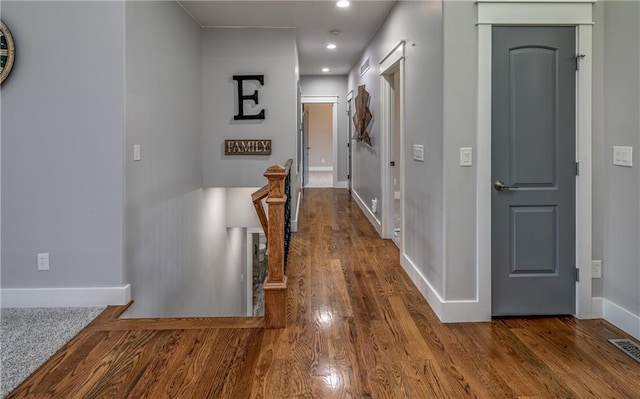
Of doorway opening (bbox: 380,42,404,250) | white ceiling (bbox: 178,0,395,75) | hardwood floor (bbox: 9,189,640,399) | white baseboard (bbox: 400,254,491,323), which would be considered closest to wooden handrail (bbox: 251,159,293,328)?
hardwood floor (bbox: 9,189,640,399)

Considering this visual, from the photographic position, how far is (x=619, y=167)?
2.81m

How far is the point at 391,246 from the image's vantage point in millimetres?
5004

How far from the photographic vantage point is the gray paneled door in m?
2.87

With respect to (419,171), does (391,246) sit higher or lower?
lower

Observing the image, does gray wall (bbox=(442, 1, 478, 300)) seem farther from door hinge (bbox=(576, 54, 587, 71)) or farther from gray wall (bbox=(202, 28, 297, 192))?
gray wall (bbox=(202, 28, 297, 192))

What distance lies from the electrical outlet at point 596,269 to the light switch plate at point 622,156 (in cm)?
70

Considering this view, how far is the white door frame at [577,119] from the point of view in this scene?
2.81 metres

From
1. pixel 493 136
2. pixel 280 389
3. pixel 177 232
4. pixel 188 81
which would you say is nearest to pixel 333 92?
pixel 188 81

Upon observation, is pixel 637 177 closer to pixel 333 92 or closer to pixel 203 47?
pixel 203 47

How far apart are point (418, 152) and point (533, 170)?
3.01ft

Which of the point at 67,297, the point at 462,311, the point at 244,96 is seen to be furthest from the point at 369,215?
the point at 67,297

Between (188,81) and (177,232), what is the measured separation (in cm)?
170

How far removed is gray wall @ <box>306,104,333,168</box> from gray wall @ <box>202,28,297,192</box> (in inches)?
389

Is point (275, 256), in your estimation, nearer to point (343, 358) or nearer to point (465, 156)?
point (343, 358)
